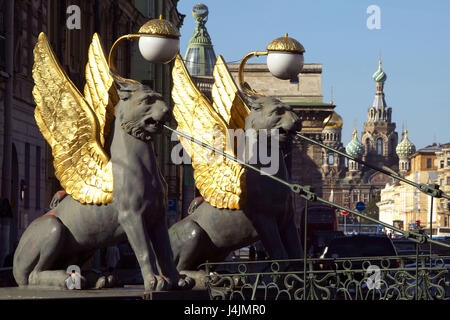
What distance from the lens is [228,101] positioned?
14508 mm

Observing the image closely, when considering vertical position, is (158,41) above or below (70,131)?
above

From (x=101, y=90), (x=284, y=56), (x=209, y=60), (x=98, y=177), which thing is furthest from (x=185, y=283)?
(x=209, y=60)

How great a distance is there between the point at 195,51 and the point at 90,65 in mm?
111551

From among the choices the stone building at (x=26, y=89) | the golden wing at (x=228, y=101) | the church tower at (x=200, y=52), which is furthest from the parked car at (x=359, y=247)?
the church tower at (x=200, y=52)

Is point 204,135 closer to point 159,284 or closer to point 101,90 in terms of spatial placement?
point 101,90

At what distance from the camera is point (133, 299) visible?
1015 cm

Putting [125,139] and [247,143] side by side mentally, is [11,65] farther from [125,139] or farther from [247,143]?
[125,139]

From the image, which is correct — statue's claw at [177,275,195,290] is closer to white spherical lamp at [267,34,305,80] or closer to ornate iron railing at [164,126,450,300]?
ornate iron railing at [164,126,450,300]

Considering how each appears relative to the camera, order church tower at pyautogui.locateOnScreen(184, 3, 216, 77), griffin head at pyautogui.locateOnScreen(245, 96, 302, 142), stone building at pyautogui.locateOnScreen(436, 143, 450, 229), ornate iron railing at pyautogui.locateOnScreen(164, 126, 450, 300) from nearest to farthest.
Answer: ornate iron railing at pyautogui.locateOnScreen(164, 126, 450, 300) < griffin head at pyautogui.locateOnScreen(245, 96, 302, 142) < church tower at pyautogui.locateOnScreen(184, 3, 216, 77) < stone building at pyautogui.locateOnScreen(436, 143, 450, 229)

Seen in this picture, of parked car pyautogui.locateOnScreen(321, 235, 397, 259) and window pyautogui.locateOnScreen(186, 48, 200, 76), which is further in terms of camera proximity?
window pyautogui.locateOnScreen(186, 48, 200, 76)

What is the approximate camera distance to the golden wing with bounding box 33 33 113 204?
11.7 meters

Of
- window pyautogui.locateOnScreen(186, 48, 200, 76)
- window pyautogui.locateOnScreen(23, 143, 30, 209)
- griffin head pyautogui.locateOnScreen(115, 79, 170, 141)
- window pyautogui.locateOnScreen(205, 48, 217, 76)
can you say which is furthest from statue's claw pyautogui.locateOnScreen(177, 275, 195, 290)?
window pyautogui.locateOnScreen(186, 48, 200, 76)

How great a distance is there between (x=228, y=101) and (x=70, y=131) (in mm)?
3069

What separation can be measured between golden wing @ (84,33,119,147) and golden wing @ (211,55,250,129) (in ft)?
9.05
